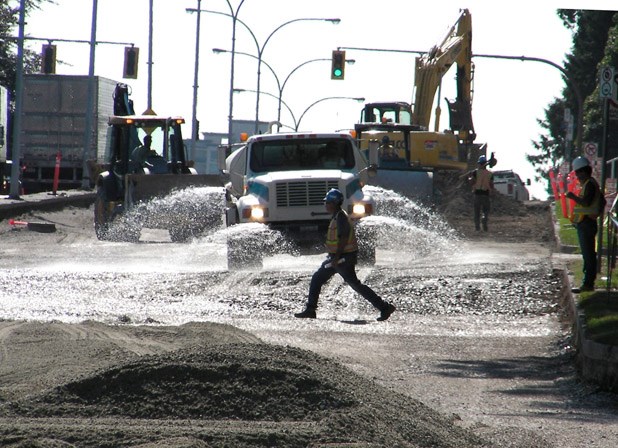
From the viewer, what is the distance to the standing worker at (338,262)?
1507cm

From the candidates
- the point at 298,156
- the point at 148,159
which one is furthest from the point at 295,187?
the point at 148,159

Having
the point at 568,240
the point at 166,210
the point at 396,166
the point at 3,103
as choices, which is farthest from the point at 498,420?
the point at 3,103

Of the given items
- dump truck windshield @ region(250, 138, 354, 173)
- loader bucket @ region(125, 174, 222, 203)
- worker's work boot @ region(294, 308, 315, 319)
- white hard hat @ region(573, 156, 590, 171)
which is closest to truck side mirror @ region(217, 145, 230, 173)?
dump truck windshield @ region(250, 138, 354, 173)

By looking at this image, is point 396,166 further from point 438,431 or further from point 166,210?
point 438,431

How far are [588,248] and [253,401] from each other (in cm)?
828

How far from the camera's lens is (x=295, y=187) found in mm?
20656

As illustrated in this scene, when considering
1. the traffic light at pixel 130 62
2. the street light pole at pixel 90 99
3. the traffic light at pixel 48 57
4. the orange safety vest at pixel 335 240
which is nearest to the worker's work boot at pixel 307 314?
the orange safety vest at pixel 335 240

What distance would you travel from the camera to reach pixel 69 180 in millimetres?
49406

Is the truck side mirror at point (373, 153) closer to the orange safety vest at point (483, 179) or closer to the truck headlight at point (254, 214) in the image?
the truck headlight at point (254, 214)

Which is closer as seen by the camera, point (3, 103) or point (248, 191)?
point (248, 191)

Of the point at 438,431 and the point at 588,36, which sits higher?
the point at 588,36

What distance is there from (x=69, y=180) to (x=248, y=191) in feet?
96.6

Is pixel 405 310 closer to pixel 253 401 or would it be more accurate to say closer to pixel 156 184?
pixel 253 401

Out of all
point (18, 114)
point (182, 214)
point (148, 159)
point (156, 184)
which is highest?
point (18, 114)
